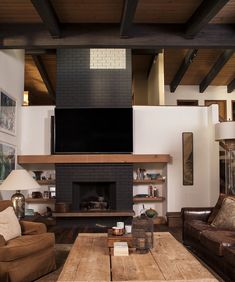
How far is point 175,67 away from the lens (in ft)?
33.9

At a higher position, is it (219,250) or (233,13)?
(233,13)

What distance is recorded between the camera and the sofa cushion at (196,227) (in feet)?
15.6

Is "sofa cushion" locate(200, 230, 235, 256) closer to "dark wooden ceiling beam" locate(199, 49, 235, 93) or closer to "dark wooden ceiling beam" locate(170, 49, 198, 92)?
"dark wooden ceiling beam" locate(199, 49, 235, 93)

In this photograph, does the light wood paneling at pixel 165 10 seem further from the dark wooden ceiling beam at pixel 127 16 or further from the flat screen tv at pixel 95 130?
the flat screen tv at pixel 95 130

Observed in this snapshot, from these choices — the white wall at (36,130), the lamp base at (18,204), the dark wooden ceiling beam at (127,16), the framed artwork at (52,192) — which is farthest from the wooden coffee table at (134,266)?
the white wall at (36,130)

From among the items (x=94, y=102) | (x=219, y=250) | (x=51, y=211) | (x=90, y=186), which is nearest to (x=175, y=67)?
(x=94, y=102)

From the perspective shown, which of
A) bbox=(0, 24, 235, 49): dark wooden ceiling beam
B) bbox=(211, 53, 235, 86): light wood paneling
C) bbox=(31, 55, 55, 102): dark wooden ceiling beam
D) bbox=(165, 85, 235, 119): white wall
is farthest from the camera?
bbox=(165, 85, 235, 119): white wall

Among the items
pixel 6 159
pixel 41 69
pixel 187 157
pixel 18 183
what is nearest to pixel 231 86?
pixel 187 157

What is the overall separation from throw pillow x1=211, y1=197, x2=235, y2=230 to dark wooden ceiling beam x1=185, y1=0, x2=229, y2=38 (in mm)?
2569

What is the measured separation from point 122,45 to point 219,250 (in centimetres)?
356

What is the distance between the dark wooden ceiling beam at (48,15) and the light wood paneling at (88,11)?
128 millimetres

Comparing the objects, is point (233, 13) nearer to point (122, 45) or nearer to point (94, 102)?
point (122, 45)

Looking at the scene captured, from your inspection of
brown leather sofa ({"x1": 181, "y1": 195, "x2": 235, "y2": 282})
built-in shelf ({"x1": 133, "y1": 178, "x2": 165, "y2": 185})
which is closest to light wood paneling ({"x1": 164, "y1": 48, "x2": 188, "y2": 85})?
built-in shelf ({"x1": 133, "y1": 178, "x2": 165, "y2": 185})

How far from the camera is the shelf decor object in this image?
6.41m
